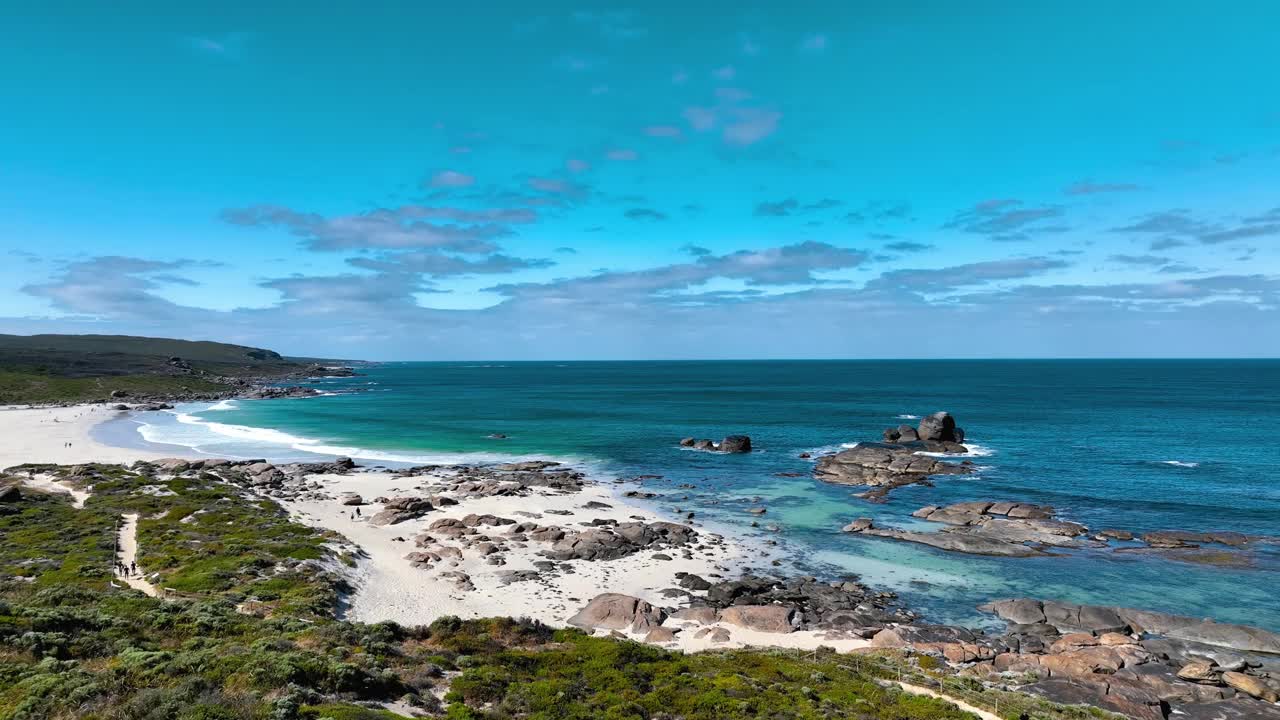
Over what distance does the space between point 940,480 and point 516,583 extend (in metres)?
48.8

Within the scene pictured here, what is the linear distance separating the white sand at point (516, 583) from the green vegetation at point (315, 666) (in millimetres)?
2773

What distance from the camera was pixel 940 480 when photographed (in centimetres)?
6525

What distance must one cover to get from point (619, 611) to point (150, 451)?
80740 mm

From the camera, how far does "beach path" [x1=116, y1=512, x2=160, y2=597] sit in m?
32.9

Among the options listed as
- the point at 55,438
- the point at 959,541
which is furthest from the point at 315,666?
the point at 55,438

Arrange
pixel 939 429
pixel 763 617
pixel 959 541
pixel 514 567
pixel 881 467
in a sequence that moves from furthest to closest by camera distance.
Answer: pixel 939 429 → pixel 881 467 → pixel 959 541 → pixel 514 567 → pixel 763 617

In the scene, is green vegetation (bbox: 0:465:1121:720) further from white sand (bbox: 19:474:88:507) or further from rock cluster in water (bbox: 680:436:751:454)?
rock cluster in water (bbox: 680:436:751:454)

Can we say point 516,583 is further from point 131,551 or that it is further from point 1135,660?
point 1135,660

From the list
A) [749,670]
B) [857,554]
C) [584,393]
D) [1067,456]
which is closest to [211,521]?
[749,670]

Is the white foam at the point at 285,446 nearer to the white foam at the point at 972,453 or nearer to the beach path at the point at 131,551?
the beach path at the point at 131,551

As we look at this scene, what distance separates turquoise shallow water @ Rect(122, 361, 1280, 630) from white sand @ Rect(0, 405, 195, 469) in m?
8.93

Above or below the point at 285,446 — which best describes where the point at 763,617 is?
below

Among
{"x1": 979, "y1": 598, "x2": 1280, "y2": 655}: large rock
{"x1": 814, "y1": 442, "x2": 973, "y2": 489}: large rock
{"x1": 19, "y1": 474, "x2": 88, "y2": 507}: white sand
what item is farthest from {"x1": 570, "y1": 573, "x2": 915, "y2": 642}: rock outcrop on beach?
{"x1": 19, "y1": 474, "x2": 88, "y2": 507}: white sand

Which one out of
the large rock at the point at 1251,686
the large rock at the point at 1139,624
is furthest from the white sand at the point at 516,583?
the large rock at the point at 1251,686
